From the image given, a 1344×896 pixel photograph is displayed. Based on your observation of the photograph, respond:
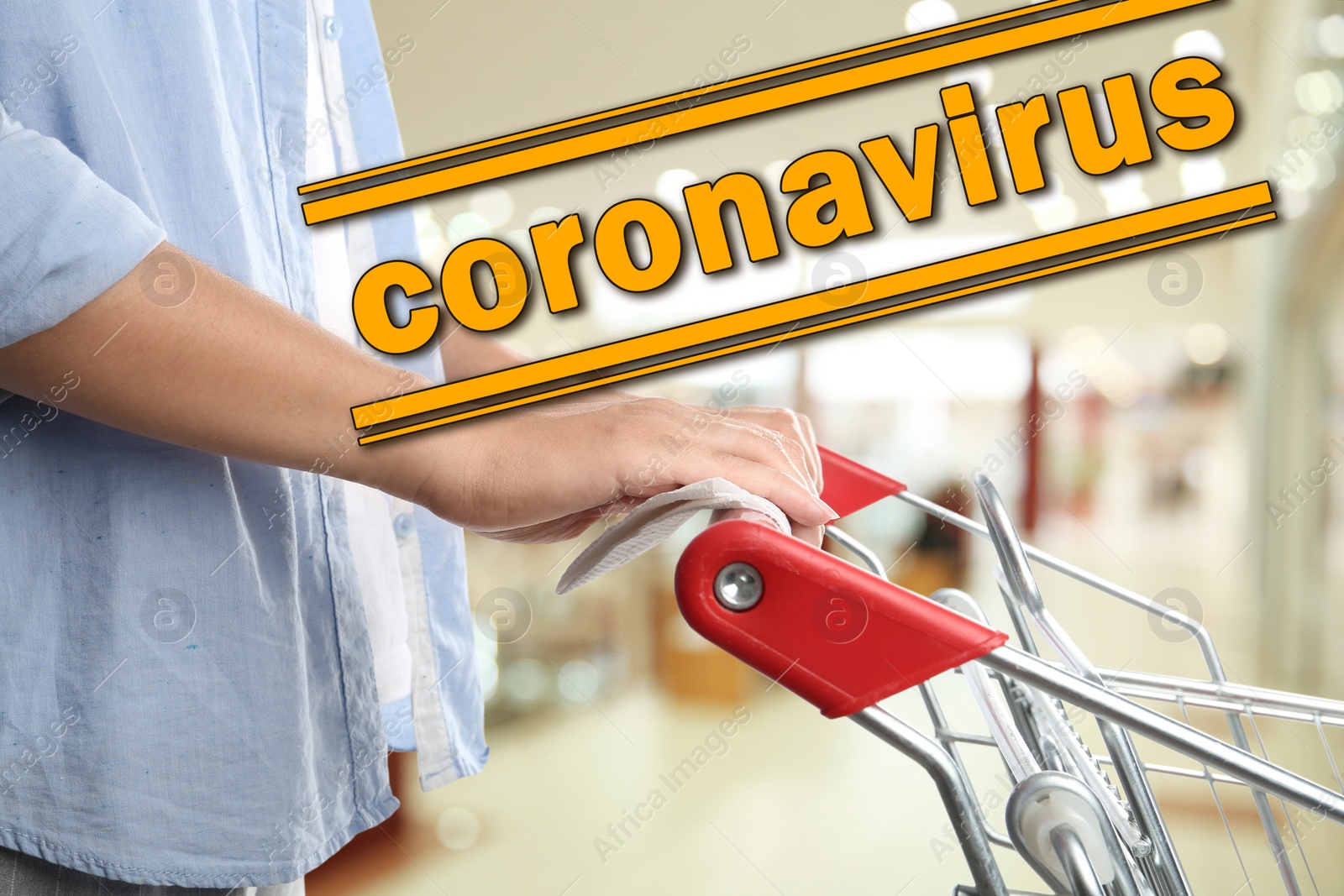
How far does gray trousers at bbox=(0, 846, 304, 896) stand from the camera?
45 centimetres

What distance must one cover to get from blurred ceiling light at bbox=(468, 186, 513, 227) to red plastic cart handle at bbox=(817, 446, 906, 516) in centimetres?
455

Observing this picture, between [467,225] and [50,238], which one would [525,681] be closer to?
[467,225]

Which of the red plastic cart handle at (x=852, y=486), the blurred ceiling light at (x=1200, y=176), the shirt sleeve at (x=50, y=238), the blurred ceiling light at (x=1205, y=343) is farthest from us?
the blurred ceiling light at (x=1205, y=343)

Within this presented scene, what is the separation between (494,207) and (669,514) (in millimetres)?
5226

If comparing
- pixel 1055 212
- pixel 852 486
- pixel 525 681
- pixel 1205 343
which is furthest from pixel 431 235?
pixel 1205 343

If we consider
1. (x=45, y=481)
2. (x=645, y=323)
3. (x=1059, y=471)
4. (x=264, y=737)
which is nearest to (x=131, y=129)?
(x=45, y=481)

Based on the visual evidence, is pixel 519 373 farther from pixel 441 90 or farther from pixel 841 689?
pixel 441 90

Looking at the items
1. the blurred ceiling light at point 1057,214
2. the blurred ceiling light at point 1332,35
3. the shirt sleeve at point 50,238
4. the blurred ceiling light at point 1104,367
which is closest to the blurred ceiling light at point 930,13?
the blurred ceiling light at point 1332,35

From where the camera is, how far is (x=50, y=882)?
454 millimetres

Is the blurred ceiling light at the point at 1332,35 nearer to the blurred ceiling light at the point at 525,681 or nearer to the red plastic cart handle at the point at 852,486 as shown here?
the red plastic cart handle at the point at 852,486

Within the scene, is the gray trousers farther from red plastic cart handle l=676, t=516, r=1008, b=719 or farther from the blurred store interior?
the blurred store interior

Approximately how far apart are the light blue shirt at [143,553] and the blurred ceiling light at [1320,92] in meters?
3.03

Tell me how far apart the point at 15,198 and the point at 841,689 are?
40 cm

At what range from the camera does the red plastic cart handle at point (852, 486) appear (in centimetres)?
72
